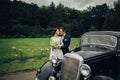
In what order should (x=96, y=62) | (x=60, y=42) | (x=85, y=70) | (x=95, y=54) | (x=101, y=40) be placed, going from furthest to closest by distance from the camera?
1. (x=60, y=42)
2. (x=101, y=40)
3. (x=95, y=54)
4. (x=96, y=62)
5. (x=85, y=70)

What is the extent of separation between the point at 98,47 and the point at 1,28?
2378 inches

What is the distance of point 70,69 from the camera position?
6582 mm

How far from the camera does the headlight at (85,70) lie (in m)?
5.96

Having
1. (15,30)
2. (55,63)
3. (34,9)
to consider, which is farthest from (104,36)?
(34,9)

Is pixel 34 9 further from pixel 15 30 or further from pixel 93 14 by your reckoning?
pixel 15 30

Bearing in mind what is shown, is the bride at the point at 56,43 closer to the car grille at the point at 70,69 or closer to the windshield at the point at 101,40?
the windshield at the point at 101,40

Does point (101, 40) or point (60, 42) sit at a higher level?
point (101, 40)

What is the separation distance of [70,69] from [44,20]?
304 ft

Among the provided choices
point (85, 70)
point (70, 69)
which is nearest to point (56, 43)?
point (70, 69)

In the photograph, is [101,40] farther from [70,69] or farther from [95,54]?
[70,69]

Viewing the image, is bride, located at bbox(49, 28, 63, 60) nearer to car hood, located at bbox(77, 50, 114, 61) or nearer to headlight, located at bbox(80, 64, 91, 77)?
car hood, located at bbox(77, 50, 114, 61)

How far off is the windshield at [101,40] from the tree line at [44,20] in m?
51.8

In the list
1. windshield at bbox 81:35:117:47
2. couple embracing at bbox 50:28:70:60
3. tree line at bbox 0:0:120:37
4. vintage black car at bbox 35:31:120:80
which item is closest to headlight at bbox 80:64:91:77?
vintage black car at bbox 35:31:120:80

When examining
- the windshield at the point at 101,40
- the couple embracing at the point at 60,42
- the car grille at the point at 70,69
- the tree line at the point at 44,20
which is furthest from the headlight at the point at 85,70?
the tree line at the point at 44,20
